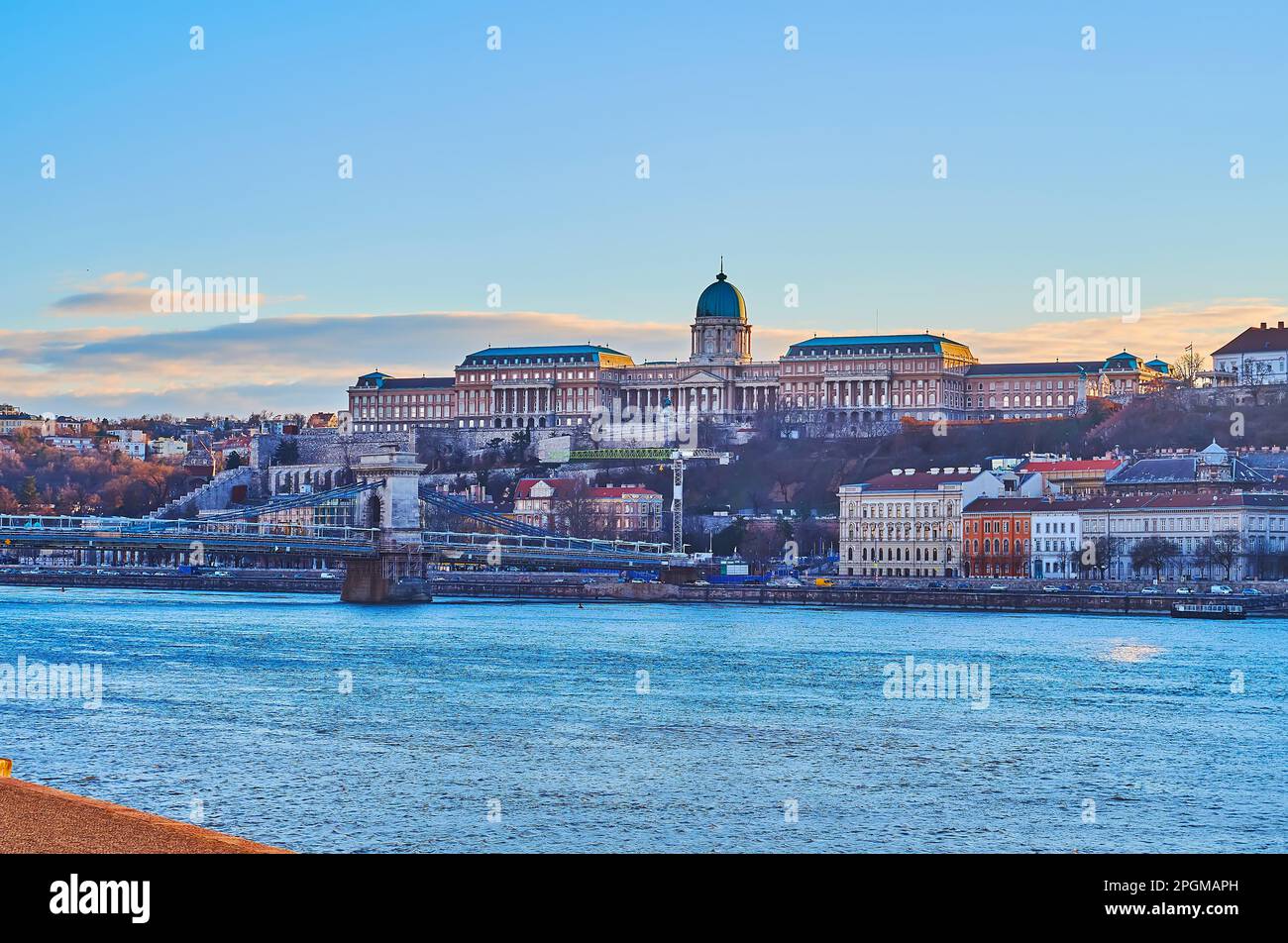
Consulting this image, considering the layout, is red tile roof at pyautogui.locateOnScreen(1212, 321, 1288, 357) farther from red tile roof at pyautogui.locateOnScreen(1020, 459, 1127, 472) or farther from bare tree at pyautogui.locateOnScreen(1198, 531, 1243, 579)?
bare tree at pyautogui.locateOnScreen(1198, 531, 1243, 579)

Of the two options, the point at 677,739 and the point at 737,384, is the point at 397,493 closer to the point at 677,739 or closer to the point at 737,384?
the point at 677,739

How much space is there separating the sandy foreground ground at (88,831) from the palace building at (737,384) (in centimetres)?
7360

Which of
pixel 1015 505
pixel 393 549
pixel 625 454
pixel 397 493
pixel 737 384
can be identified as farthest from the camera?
pixel 737 384

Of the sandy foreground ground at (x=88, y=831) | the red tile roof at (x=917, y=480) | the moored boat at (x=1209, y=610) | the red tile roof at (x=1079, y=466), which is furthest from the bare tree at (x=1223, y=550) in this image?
the sandy foreground ground at (x=88, y=831)

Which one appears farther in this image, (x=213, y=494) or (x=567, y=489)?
(x=213, y=494)

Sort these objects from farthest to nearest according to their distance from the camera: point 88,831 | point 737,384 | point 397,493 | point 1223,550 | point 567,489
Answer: point 737,384 < point 567,489 < point 397,493 < point 1223,550 < point 88,831

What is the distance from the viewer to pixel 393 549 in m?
47.9

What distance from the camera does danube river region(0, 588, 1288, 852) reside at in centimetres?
1436

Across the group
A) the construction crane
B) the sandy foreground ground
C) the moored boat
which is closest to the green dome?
the construction crane

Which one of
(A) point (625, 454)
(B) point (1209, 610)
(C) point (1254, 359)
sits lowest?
(B) point (1209, 610)

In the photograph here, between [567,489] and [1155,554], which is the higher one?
[567,489]

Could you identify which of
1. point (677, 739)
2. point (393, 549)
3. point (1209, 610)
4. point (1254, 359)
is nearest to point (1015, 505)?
point (1209, 610)

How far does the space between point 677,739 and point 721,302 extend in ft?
258

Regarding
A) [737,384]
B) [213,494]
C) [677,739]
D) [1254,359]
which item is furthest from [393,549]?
[737,384]
